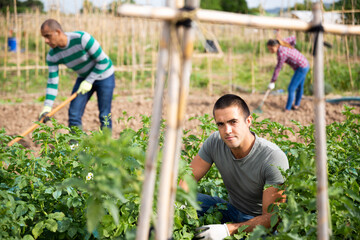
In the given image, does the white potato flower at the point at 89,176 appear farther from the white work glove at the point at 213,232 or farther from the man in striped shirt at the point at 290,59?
the man in striped shirt at the point at 290,59

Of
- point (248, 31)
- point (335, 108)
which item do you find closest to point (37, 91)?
point (335, 108)

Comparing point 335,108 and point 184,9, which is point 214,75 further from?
point 184,9

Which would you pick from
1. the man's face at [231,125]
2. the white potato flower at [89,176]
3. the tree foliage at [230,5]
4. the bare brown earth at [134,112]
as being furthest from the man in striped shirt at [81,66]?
the tree foliage at [230,5]

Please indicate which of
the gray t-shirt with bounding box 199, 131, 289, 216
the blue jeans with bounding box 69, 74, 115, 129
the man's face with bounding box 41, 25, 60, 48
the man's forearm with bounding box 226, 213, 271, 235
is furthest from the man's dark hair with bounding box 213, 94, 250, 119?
the man's face with bounding box 41, 25, 60, 48

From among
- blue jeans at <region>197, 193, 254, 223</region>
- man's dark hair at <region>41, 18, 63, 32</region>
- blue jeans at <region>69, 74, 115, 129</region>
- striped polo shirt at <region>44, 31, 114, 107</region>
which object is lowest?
blue jeans at <region>197, 193, 254, 223</region>

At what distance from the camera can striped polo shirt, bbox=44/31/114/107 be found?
4.07 meters

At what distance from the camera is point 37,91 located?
28.6 ft

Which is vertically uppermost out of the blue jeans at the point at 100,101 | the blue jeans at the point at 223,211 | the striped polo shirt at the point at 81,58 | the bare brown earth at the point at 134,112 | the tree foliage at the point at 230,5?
the tree foliage at the point at 230,5

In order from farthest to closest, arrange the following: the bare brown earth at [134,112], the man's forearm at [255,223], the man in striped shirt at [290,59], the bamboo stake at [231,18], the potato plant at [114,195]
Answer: the man in striped shirt at [290,59] < the bare brown earth at [134,112] < the man's forearm at [255,223] < the potato plant at [114,195] < the bamboo stake at [231,18]

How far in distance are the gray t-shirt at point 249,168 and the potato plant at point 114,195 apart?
17 centimetres

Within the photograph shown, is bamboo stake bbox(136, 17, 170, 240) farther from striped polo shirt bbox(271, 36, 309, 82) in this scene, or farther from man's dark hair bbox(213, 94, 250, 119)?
striped polo shirt bbox(271, 36, 309, 82)

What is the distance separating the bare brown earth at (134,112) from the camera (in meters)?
5.63

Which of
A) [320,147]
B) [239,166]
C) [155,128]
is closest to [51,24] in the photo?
[239,166]

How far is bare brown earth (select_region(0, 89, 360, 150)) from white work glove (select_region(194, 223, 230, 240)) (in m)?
3.18
